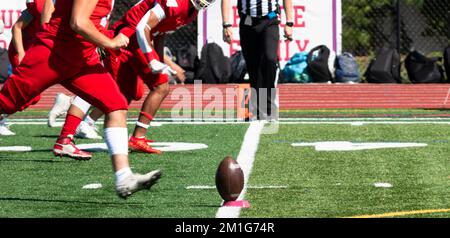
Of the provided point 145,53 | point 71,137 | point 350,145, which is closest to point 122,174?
point 71,137

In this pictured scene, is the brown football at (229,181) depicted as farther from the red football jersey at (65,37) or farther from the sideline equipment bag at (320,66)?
the sideline equipment bag at (320,66)

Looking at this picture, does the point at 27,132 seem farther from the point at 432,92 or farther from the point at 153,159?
the point at 432,92

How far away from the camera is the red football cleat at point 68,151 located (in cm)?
915

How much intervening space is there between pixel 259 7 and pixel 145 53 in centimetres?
391

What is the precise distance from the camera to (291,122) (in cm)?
1348

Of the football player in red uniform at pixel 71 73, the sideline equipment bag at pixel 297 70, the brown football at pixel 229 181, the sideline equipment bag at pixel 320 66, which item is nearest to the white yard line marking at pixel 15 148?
Result: the football player in red uniform at pixel 71 73

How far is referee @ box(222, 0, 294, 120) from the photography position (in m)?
13.3

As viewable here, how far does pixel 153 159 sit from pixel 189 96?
800cm

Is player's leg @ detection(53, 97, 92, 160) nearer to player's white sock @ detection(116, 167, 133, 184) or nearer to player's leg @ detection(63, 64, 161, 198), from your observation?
player's leg @ detection(63, 64, 161, 198)

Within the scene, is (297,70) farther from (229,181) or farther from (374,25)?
(229,181)

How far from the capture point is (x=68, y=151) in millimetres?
9180

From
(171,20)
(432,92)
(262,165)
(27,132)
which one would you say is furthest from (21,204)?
(432,92)

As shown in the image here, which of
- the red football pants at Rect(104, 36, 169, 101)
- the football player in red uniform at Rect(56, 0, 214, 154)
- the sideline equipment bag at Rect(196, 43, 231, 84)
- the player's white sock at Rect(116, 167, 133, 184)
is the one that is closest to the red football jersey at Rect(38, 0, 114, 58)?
the player's white sock at Rect(116, 167, 133, 184)
